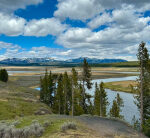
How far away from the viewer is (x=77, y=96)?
39969 mm

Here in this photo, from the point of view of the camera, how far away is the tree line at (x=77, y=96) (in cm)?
4012

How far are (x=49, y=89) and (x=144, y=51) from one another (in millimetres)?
37868

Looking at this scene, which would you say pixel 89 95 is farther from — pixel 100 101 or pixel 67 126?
pixel 67 126

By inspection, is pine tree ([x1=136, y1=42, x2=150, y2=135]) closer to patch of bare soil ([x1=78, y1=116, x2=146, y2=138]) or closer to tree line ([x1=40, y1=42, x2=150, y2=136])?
tree line ([x1=40, y1=42, x2=150, y2=136])

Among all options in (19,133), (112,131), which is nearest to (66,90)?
(112,131)

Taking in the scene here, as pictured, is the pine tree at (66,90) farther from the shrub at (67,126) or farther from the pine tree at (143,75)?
the shrub at (67,126)

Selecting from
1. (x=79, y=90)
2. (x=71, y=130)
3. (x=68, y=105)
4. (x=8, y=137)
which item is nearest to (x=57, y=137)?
(x=71, y=130)

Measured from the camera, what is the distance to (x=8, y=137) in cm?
1334

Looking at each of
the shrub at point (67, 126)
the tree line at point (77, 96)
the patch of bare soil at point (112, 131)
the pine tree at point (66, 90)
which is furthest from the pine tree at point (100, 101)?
the shrub at point (67, 126)

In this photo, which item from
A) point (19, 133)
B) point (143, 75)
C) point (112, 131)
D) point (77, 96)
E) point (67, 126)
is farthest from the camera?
point (77, 96)

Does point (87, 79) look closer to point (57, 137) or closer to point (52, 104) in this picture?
point (52, 104)

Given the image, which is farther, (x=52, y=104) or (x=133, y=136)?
(x=52, y=104)

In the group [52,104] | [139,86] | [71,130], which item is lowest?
[52,104]

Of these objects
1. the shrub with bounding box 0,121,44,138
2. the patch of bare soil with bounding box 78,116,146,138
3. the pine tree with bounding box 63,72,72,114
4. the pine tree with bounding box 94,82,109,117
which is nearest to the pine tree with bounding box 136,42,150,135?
the patch of bare soil with bounding box 78,116,146,138
